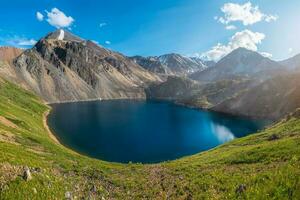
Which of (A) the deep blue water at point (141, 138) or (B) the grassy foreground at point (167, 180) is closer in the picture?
(B) the grassy foreground at point (167, 180)

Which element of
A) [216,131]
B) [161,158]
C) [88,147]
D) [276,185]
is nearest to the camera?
[276,185]

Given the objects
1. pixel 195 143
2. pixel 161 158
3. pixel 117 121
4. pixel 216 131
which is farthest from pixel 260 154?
pixel 117 121

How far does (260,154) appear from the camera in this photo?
37.3 m

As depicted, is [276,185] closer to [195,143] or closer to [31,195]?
[31,195]

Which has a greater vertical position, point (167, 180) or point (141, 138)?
point (141, 138)

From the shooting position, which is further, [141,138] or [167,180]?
[141,138]

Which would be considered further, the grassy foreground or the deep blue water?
the deep blue water

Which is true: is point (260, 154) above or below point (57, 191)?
above

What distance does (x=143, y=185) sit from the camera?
32844 millimetres

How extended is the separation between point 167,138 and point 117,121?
159ft

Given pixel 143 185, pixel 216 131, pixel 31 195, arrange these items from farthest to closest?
pixel 216 131
pixel 143 185
pixel 31 195

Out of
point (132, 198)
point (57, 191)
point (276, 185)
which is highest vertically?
point (276, 185)

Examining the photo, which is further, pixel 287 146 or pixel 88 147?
pixel 88 147

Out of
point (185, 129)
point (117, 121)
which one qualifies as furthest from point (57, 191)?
point (117, 121)
